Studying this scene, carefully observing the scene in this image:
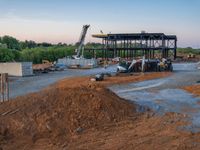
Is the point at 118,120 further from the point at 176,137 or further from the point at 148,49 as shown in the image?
the point at 148,49

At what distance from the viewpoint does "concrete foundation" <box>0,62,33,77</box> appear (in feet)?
140

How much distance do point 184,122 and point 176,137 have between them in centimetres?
248

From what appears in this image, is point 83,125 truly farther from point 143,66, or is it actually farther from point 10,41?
point 10,41

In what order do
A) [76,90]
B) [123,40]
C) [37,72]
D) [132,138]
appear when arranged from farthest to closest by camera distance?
[123,40], [37,72], [76,90], [132,138]

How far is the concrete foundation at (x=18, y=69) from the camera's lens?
42800mm

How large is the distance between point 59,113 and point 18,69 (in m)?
31.1

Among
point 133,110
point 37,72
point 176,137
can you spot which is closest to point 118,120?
point 133,110

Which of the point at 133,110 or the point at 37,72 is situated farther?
the point at 37,72

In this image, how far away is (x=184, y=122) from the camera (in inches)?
532

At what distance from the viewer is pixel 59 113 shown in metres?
13.1

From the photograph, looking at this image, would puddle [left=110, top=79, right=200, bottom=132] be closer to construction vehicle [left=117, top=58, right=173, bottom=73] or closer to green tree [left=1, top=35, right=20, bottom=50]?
construction vehicle [left=117, top=58, right=173, bottom=73]

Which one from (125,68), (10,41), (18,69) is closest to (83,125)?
(18,69)

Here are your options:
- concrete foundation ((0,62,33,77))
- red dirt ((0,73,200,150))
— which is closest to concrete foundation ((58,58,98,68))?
concrete foundation ((0,62,33,77))

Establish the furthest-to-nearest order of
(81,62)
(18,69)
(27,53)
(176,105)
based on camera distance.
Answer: (27,53) → (81,62) → (18,69) → (176,105)
